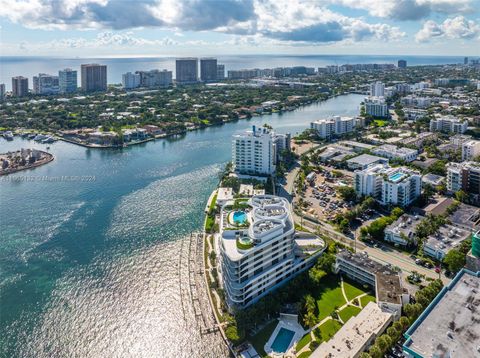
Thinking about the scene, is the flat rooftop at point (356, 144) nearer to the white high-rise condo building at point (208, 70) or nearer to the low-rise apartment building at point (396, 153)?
the low-rise apartment building at point (396, 153)

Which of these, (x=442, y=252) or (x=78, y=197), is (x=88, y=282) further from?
(x=442, y=252)

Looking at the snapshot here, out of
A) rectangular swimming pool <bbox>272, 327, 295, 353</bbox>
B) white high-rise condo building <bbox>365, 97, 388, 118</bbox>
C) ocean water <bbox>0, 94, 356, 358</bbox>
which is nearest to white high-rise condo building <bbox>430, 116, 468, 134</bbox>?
white high-rise condo building <bbox>365, 97, 388, 118</bbox>

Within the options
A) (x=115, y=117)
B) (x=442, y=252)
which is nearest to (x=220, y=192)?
(x=442, y=252)

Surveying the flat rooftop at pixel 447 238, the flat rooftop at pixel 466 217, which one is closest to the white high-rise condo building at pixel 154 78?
the flat rooftop at pixel 466 217

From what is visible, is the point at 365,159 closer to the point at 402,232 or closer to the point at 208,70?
the point at 402,232

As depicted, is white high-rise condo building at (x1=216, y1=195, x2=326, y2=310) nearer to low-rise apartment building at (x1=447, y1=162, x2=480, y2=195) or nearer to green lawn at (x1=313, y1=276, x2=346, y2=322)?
green lawn at (x1=313, y1=276, x2=346, y2=322)

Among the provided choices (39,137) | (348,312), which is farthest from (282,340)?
(39,137)

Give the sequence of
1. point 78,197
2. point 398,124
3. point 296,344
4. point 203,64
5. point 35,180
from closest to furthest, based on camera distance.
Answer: point 296,344
point 78,197
point 35,180
point 398,124
point 203,64
